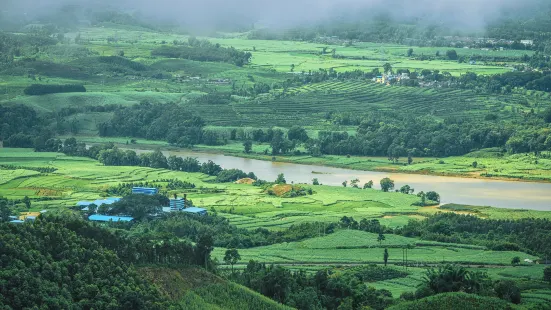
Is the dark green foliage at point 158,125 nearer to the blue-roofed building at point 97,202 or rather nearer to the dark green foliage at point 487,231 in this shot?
the blue-roofed building at point 97,202

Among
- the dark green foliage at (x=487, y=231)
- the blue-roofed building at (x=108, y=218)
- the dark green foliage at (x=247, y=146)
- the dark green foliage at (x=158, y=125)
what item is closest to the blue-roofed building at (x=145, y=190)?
the blue-roofed building at (x=108, y=218)

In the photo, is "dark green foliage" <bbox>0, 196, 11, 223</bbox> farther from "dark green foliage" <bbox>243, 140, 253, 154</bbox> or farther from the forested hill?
"dark green foliage" <bbox>243, 140, 253, 154</bbox>

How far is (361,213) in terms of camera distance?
4684cm

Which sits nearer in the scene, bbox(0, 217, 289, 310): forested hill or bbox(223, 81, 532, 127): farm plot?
bbox(0, 217, 289, 310): forested hill

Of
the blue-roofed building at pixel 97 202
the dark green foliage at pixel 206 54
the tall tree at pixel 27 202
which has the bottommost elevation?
the blue-roofed building at pixel 97 202

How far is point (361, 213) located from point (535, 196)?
23.0 feet

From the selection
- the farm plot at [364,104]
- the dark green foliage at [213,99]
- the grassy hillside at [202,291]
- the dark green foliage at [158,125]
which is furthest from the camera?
the dark green foliage at [213,99]

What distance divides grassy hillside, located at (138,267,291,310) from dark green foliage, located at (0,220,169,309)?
2.68ft

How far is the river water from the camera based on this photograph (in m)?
48.9

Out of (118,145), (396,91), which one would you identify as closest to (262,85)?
(396,91)

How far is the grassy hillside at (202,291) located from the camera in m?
33.0

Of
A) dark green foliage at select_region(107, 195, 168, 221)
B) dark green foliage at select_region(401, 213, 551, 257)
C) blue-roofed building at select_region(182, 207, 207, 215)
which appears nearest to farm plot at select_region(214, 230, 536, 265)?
dark green foliage at select_region(401, 213, 551, 257)

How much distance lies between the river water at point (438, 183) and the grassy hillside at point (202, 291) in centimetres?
1631

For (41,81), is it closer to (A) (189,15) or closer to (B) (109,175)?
(B) (109,175)
